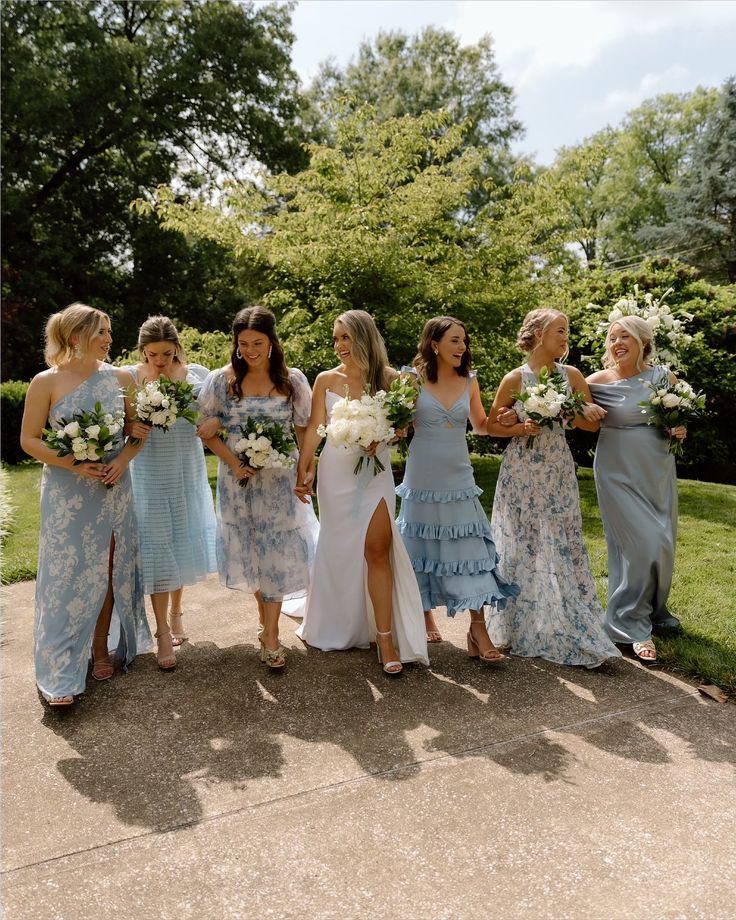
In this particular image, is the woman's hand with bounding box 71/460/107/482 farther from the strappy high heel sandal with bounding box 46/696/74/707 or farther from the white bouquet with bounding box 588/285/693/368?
the white bouquet with bounding box 588/285/693/368

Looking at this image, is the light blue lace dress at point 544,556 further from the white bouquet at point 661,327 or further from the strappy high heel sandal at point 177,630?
the strappy high heel sandal at point 177,630

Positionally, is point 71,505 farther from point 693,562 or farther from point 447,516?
point 693,562

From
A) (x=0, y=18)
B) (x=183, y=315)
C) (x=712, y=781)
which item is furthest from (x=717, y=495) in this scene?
(x=0, y=18)

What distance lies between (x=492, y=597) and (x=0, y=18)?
21.7m

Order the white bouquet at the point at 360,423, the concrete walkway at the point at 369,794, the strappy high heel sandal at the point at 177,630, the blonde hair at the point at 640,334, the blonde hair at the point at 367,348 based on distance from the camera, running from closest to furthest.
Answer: the concrete walkway at the point at 369,794, the white bouquet at the point at 360,423, the blonde hair at the point at 367,348, the blonde hair at the point at 640,334, the strappy high heel sandal at the point at 177,630

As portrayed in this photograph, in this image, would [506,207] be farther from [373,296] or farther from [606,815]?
[606,815]

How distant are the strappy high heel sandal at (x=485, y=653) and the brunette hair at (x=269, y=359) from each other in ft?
6.62

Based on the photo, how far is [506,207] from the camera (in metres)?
10.6

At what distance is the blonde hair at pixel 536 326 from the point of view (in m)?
4.76

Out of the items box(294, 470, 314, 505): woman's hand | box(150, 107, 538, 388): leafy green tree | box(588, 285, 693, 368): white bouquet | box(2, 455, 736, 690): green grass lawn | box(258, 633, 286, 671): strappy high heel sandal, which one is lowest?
box(258, 633, 286, 671): strappy high heel sandal

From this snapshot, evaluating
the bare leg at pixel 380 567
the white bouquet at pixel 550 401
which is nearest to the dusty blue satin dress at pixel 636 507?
the white bouquet at pixel 550 401

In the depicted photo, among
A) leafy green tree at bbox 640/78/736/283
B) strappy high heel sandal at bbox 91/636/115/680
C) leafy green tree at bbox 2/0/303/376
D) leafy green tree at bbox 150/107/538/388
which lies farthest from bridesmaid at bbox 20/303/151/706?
leafy green tree at bbox 640/78/736/283

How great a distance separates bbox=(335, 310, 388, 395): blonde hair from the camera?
4.69 meters

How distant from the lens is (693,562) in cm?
696
